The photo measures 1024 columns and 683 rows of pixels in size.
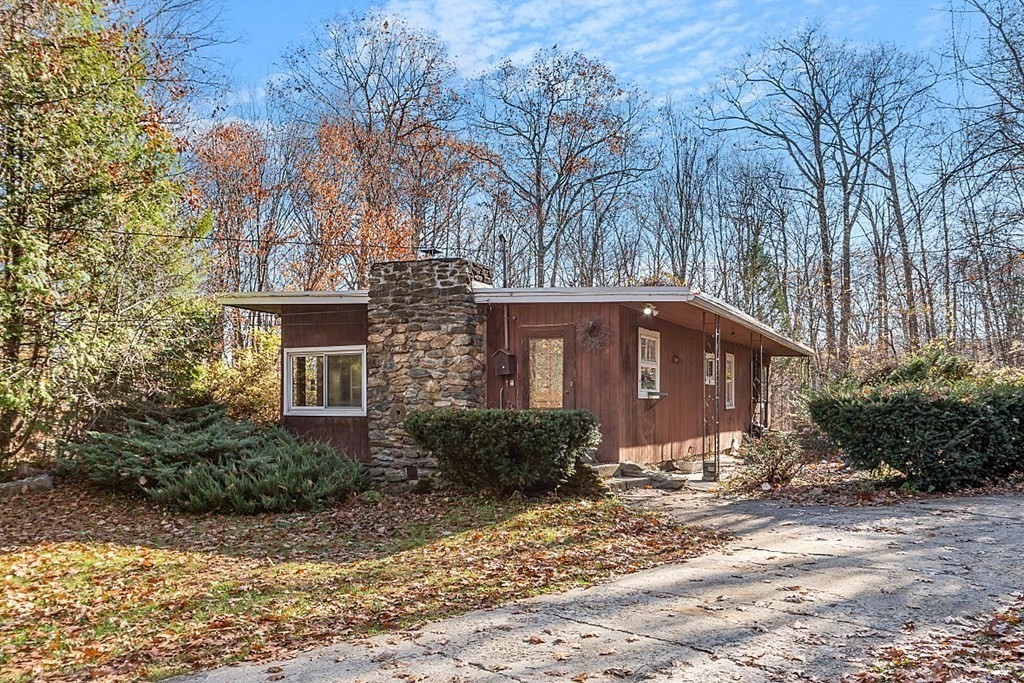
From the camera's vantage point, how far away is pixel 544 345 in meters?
12.5

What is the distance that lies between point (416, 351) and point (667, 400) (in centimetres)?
436

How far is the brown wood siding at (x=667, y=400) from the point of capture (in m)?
11.3

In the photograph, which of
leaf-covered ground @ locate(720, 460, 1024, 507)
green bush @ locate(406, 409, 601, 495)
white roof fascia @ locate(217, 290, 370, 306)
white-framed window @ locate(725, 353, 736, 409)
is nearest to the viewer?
green bush @ locate(406, 409, 601, 495)

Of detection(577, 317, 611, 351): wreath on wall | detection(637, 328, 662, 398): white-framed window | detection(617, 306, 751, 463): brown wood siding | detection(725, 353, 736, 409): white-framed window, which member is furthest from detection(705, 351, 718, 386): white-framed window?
detection(577, 317, 611, 351): wreath on wall

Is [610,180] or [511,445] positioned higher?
[610,180]

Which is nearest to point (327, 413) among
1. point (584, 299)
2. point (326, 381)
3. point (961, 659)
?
point (326, 381)

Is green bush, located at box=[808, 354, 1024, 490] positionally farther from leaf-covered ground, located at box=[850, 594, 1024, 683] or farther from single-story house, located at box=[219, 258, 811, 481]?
leaf-covered ground, located at box=[850, 594, 1024, 683]

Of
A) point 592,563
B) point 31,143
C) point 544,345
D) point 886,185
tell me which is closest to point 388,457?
point 544,345

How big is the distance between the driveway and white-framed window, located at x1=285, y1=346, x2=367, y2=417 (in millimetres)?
7123

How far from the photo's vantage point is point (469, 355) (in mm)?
11320

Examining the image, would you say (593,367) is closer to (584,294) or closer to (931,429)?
(584,294)

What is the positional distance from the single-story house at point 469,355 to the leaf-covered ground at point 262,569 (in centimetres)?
213

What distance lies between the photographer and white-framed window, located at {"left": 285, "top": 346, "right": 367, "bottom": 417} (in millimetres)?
12555

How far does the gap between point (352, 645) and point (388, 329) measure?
755 cm
